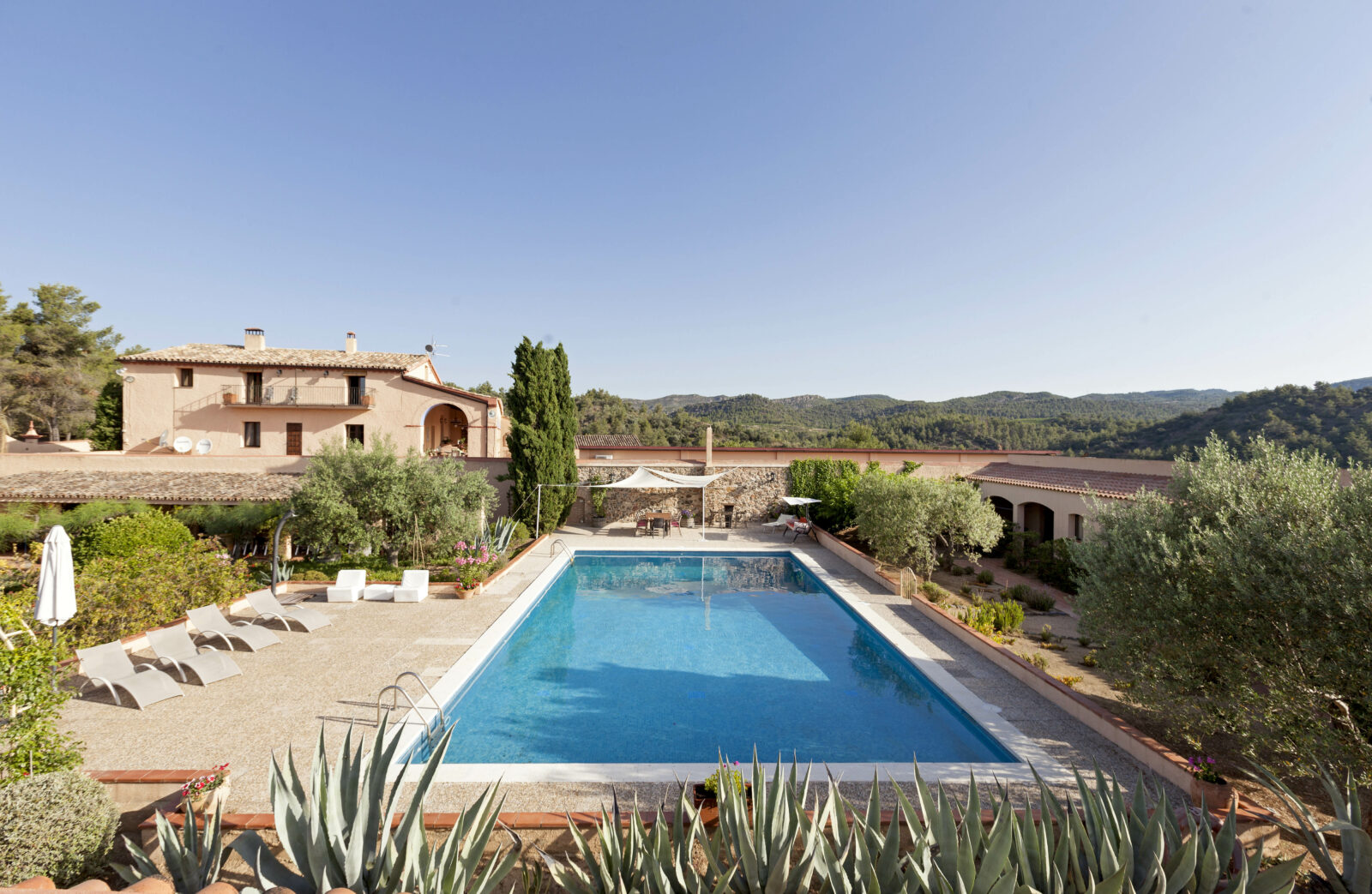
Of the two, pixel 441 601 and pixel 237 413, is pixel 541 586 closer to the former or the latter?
pixel 441 601

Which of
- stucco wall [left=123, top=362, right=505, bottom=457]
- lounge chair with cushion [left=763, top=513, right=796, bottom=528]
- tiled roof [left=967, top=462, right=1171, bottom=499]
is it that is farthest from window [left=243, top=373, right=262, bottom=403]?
tiled roof [left=967, top=462, right=1171, bottom=499]

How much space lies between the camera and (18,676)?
4.68m

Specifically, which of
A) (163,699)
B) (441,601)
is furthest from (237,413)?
(163,699)

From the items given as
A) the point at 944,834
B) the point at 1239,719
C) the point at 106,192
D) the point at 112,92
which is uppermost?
the point at 112,92

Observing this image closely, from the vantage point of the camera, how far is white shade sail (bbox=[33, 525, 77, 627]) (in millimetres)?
6008

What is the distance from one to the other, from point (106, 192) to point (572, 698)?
23.3m

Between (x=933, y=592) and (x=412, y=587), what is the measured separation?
38.8 feet

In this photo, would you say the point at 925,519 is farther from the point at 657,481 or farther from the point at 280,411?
the point at 280,411

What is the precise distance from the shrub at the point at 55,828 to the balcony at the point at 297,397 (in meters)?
21.4

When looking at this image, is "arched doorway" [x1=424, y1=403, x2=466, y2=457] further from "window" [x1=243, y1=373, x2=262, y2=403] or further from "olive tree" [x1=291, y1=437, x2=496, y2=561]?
"olive tree" [x1=291, y1=437, x2=496, y2=561]

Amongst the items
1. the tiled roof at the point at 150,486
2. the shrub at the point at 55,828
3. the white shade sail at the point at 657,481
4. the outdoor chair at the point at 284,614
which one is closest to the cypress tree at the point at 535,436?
the white shade sail at the point at 657,481

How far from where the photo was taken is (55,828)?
3896mm

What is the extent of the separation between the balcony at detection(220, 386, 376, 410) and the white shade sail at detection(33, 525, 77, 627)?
1838 cm

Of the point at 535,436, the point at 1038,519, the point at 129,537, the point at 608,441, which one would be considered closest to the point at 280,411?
the point at 535,436
